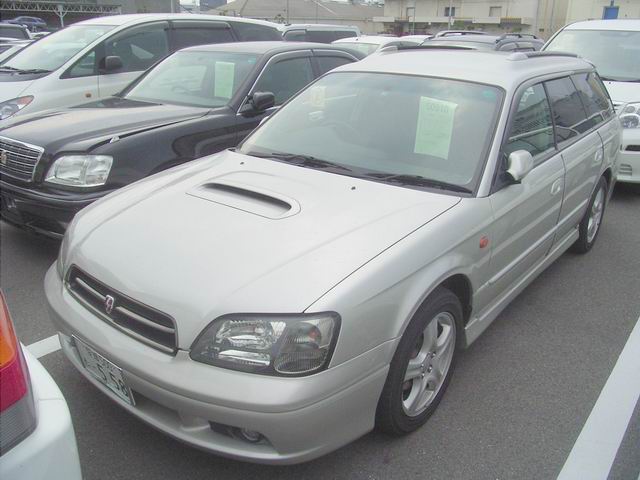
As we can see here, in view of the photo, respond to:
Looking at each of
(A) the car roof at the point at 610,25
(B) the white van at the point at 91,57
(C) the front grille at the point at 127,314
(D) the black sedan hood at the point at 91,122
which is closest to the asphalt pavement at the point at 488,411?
(C) the front grille at the point at 127,314

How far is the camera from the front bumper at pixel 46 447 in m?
1.33

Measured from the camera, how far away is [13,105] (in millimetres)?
5996

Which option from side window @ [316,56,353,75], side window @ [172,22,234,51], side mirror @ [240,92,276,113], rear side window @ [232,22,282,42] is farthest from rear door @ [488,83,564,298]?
rear side window @ [232,22,282,42]

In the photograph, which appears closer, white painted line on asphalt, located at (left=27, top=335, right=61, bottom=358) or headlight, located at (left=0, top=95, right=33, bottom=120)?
white painted line on asphalt, located at (left=27, top=335, right=61, bottom=358)

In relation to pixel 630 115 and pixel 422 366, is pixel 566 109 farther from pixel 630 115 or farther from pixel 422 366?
pixel 630 115

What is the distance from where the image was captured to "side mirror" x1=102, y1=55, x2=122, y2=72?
21.0 feet

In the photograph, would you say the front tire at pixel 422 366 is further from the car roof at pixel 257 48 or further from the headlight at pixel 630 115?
the headlight at pixel 630 115

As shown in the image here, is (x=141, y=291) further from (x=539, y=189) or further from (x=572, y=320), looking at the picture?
(x=572, y=320)

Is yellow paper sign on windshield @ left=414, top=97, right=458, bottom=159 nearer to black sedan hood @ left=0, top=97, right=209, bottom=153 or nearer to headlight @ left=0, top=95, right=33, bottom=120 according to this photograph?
black sedan hood @ left=0, top=97, right=209, bottom=153

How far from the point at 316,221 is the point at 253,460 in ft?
3.29

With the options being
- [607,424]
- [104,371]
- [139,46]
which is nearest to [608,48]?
[139,46]

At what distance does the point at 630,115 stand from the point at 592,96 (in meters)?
2.09

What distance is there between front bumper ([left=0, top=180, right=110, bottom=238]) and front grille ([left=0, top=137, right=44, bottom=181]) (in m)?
0.10

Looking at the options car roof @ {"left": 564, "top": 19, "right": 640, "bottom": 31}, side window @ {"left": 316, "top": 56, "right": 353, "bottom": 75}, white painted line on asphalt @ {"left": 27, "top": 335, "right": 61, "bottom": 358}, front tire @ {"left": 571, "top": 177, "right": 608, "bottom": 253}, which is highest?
car roof @ {"left": 564, "top": 19, "right": 640, "bottom": 31}
